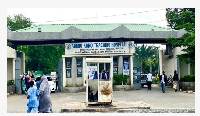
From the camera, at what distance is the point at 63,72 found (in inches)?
779

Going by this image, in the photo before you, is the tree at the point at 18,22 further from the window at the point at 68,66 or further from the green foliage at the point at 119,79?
the green foliage at the point at 119,79

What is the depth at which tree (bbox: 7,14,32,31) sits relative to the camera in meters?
42.0

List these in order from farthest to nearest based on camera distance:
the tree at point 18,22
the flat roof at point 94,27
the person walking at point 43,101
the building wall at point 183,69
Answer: the tree at point 18,22 < the building wall at point 183,69 < the flat roof at point 94,27 < the person walking at point 43,101

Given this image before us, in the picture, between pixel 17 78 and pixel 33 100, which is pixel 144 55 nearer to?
pixel 17 78

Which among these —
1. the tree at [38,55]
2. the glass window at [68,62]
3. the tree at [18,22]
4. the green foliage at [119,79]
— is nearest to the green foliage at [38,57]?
the tree at [38,55]

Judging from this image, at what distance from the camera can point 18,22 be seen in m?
42.8

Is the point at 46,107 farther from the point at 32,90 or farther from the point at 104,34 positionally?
the point at 104,34

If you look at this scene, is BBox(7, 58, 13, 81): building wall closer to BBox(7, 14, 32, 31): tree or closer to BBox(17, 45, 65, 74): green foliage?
BBox(17, 45, 65, 74): green foliage

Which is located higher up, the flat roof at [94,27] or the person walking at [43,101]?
the flat roof at [94,27]

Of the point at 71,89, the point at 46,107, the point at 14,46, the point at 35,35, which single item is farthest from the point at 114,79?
the point at 46,107

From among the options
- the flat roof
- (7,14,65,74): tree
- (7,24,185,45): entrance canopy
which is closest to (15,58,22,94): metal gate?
(7,24,185,45): entrance canopy

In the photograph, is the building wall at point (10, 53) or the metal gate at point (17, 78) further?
the metal gate at point (17, 78)

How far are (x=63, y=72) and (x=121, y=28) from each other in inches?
204

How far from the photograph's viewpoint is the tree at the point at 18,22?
1652 inches
